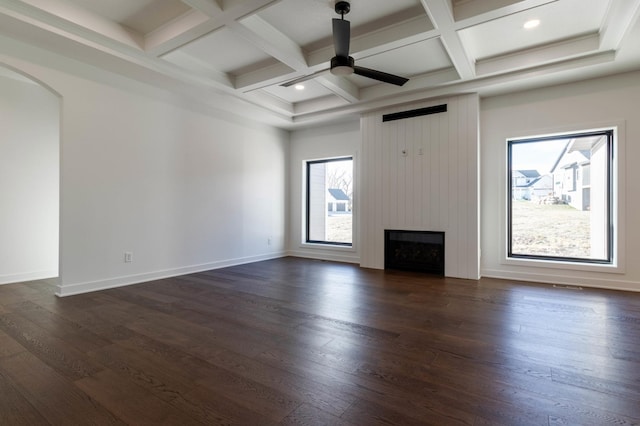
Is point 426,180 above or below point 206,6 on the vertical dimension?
below

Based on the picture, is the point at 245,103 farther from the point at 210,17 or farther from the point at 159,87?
the point at 210,17

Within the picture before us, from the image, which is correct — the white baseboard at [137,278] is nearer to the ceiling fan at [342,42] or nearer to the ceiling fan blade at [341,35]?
the ceiling fan at [342,42]

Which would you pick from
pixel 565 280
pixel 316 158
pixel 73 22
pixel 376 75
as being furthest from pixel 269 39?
pixel 565 280

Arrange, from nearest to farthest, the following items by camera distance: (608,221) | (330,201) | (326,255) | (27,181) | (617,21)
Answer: (617,21)
(608,221)
(27,181)
(326,255)
(330,201)

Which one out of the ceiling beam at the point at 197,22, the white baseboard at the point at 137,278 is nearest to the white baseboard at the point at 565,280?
the white baseboard at the point at 137,278

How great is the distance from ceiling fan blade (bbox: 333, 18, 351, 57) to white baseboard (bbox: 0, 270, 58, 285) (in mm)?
5055

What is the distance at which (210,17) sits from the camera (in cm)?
289

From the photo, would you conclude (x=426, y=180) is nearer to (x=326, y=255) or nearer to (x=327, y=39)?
(x=326, y=255)

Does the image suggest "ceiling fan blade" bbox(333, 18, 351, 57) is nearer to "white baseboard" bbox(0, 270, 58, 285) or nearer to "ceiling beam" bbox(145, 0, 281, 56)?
"ceiling beam" bbox(145, 0, 281, 56)

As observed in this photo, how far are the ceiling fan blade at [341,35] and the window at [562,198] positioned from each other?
3.37 metres

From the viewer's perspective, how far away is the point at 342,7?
2.87 m

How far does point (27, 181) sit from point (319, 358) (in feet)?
16.1

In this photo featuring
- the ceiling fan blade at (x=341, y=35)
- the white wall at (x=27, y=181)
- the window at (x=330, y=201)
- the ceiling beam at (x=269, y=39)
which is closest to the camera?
the ceiling fan blade at (x=341, y=35)

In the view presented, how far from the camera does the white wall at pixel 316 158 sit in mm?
5996
